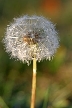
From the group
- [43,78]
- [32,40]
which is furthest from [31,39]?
[43,78]

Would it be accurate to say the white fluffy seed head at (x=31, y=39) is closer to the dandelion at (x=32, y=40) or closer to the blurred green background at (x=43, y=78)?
the dandelion at (x=32, y=40)

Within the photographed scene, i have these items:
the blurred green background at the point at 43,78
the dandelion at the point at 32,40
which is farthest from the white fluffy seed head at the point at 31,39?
the blurred green background at the point at 43,78

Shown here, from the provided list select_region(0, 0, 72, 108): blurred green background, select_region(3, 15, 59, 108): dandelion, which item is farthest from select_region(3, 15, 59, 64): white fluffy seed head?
select_region(0, 0, 72, 108): blurred green background

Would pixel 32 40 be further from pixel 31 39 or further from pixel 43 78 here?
pixel 43 78

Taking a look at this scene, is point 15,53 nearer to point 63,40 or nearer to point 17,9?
point 63,40

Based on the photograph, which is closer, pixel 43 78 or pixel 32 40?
pixel 32 40

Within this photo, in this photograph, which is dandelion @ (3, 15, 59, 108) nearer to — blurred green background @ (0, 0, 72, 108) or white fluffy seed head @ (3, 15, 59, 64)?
white fluffy seed head @ (3, 15, 59, 64)

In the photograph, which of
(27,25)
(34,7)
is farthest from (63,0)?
(27,25)

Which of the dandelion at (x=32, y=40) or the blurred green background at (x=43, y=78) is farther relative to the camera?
the blurred green background at (x=43, y=78)
